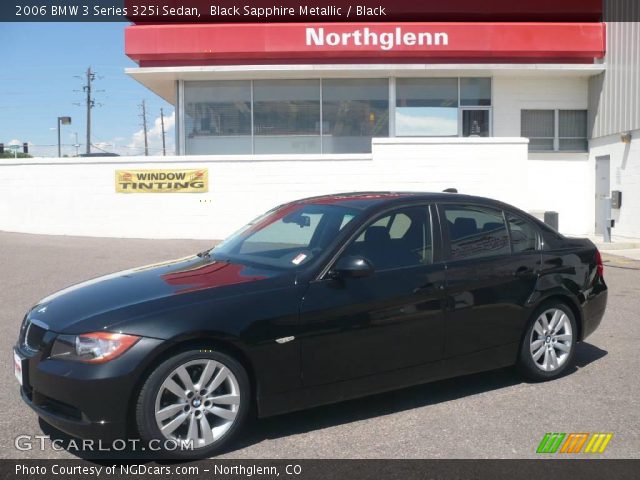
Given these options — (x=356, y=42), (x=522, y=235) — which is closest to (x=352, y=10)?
(x=356, y=42)

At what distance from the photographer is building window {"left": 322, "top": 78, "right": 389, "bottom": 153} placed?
1936 centimetres

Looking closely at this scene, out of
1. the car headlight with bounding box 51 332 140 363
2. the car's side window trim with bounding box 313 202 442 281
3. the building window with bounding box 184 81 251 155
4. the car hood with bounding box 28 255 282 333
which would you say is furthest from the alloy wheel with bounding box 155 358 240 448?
the building window with bounding box 184 81 251 155

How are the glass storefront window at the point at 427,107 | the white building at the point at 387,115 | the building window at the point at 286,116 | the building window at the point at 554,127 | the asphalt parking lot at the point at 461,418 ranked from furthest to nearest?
1. the building window at the point at 554,127
2. the glass storefront window at the point at 427,107
3. the building window at the point at 286,116
4. the white building at the point at 387,115
5. the asphalt parking lot at the point at 461,418

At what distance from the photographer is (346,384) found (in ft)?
14.6

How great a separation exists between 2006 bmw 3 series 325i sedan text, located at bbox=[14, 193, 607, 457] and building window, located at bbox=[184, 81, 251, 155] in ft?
46.4

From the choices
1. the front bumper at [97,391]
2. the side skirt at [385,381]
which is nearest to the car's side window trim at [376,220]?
the side skirt at [385,381]

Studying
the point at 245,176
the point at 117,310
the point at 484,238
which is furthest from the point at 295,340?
the point at 245,176

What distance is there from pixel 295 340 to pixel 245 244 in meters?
1.32

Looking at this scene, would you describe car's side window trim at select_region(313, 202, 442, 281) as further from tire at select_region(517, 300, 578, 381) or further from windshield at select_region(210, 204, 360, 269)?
tire at select_region(517, 300, 578, 381)

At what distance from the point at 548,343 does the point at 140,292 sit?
3409 millimetres

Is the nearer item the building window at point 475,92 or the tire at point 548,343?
the tire at point 548,343

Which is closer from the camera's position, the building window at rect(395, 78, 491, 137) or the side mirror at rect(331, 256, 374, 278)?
the side mirror at rect(331, 256, 374, 278)

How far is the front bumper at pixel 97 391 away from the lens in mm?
3709

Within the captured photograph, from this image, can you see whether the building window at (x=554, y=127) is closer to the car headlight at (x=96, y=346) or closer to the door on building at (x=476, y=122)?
the door on building at (x=476, y=122)
